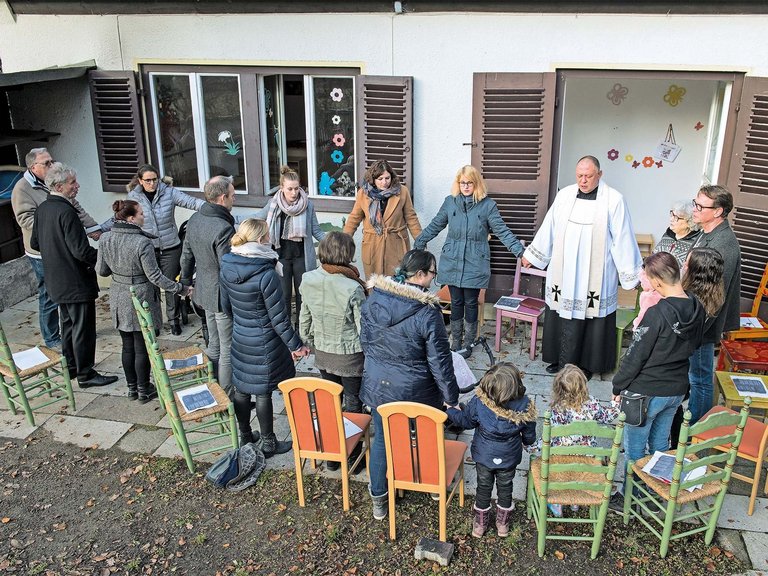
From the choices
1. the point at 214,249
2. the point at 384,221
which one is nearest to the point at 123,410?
the point at 214,249

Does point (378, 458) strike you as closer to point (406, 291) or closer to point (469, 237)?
point (406, 291)

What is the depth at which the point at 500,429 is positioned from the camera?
407cm

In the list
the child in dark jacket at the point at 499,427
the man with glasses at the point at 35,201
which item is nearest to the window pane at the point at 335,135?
the man with glasses at the point at 35,201

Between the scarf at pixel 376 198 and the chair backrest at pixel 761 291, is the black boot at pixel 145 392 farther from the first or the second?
the chair backrest at pixel 761 291

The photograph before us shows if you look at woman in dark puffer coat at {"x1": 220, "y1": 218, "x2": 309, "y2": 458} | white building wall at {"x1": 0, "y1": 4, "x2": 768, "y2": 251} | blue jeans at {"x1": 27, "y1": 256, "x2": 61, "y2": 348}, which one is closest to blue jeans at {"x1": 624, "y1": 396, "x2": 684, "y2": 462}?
woman in dark puffer coat at {"x1": 220, "y1": 218, "x2": 309, "y2": 458}

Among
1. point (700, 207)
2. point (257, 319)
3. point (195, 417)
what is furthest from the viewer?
point (700, 207)

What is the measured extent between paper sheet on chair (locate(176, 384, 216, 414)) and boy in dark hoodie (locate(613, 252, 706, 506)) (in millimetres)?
2892

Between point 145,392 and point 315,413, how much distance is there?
7.81ft

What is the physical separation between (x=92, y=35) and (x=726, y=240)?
688 cm

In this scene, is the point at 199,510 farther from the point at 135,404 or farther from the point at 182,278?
the point at 182,278

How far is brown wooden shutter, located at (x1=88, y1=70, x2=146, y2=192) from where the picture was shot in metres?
7.80

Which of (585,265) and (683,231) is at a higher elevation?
(683,231)

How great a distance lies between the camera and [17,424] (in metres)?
5.91

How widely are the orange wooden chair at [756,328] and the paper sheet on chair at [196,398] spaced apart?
433cm
